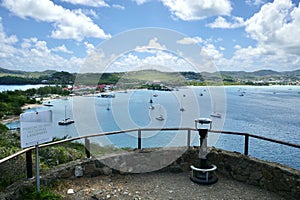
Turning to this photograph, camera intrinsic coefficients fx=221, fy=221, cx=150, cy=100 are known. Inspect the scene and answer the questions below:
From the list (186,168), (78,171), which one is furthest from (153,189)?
(78,171)

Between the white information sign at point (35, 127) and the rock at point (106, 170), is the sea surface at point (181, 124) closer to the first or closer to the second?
the rock at point (106, 170)

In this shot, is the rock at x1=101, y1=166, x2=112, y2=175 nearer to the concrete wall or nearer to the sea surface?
the concrete wall

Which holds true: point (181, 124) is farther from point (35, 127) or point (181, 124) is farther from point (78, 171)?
point (35, 127)

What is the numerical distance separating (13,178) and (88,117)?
32847mm

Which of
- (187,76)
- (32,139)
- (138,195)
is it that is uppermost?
(187,76)

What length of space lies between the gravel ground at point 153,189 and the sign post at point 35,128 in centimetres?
71

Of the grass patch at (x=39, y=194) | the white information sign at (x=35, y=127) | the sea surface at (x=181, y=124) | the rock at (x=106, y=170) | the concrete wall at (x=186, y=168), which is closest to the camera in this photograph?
the white information sign at (x=35, y=127)

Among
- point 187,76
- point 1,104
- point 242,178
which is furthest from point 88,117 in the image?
point 242,178

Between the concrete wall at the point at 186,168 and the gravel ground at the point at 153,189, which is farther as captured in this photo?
the gravel ground at the point at 153,189

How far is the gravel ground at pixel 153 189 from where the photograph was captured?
3.46 meters

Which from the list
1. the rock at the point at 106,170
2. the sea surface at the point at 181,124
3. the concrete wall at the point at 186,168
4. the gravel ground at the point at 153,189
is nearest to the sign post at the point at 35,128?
the concrete wall at the point at 186,168

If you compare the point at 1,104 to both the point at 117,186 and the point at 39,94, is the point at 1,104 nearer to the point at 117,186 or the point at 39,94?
the point at 39,94

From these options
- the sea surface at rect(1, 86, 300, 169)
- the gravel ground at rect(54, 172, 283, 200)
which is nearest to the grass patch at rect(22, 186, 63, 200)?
the gravel ground at rect(54, 172, 283, 200)

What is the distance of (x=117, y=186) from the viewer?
380 centimetres
